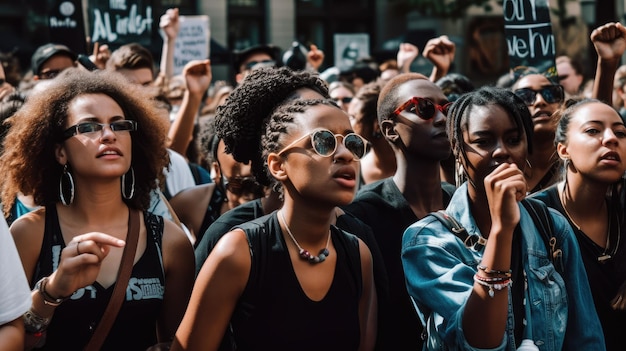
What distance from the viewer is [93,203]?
3.82 m

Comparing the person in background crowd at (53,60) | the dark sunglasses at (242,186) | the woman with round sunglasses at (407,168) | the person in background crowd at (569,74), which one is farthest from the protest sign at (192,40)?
the woman with round sunglasses at (407,168)

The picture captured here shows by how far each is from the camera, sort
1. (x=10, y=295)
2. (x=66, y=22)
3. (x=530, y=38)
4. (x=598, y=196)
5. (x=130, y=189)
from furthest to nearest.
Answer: (x=66, y=22) < (x=530, y=38) < (x=598, y=196) < (x=130, y=189) < (x=10, y=295)

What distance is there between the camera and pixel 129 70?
738 centimetres

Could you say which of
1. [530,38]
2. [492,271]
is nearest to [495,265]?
[492,271]

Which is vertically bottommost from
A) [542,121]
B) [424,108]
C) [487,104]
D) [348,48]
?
[542,121]

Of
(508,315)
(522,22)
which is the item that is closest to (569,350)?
(508,315)

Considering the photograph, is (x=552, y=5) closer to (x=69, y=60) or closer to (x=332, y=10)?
(x=332, y=10)

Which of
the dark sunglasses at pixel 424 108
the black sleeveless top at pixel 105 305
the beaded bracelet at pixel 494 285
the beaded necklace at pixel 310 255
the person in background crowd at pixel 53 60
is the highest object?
the person in background crowd at pixel 53 60

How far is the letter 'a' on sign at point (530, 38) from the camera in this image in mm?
6867

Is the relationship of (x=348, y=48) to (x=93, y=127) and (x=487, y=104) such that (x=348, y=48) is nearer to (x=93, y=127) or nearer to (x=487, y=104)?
(x=487, y=104)

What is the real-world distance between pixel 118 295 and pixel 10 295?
2.51 feet

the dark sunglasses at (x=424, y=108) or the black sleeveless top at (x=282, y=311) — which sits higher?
the dark sunglasses at (x=424, y=108)

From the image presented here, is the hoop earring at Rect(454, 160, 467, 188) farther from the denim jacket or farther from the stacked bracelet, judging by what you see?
the stacked bracelet

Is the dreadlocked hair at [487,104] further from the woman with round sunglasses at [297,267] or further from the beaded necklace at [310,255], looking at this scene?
the beaded necklace at [310,255]
